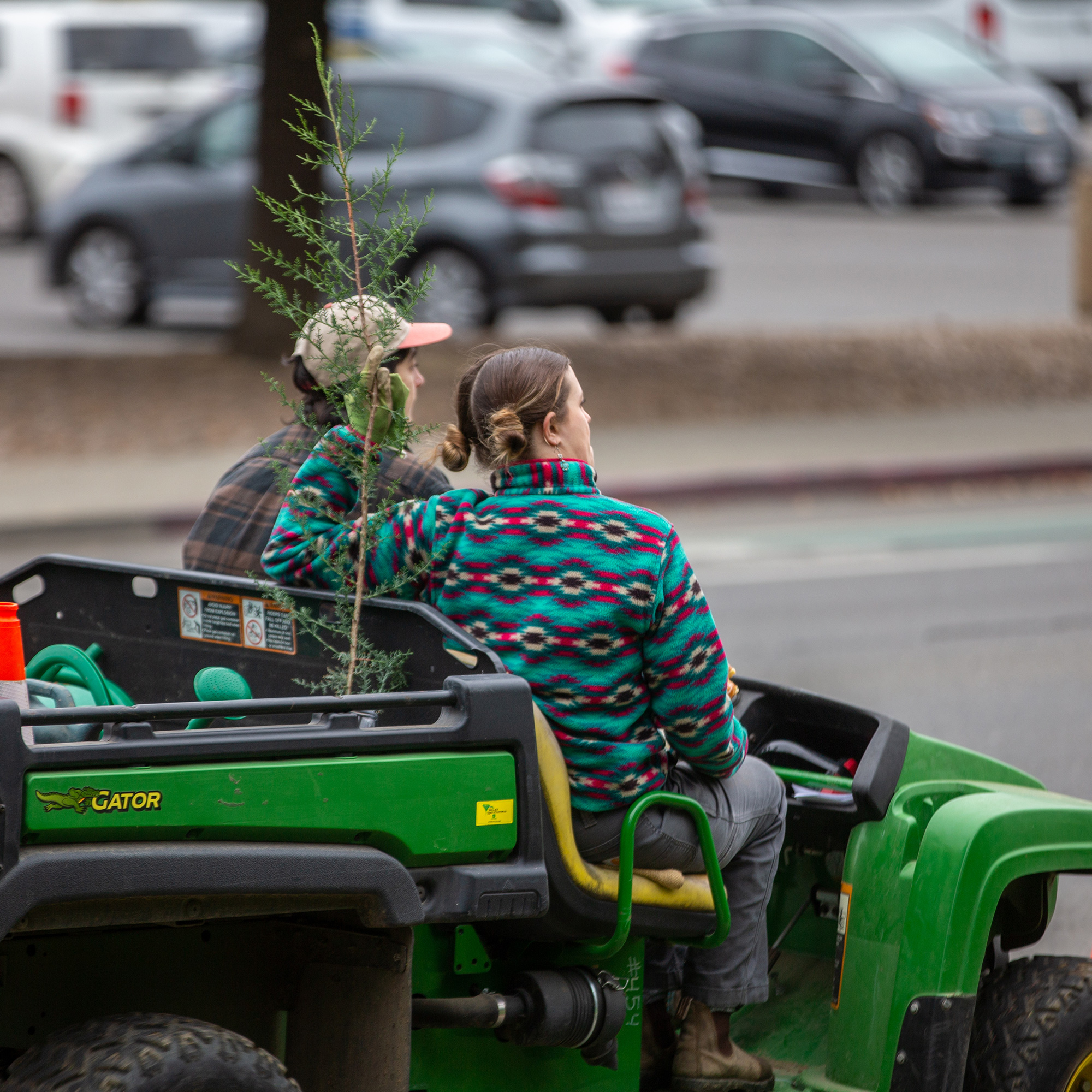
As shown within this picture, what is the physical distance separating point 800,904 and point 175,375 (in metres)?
10.5

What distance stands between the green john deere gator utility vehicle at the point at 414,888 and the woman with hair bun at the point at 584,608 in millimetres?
88

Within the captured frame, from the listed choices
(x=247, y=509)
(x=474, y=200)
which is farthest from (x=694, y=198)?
(x=247, y=509)

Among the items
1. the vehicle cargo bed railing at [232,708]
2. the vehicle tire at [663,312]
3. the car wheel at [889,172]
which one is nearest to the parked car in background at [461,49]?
the car wheel at [889,172]

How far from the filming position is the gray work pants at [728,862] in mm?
3207

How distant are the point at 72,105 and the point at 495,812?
18.9 m

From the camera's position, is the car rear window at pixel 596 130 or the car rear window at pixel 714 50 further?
the car rear window at pixel 714 50

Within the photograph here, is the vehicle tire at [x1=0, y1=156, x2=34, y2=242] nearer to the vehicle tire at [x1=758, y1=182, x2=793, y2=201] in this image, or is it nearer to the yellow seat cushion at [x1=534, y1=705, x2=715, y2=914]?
the vehicle tire at [x1=758, y1=182, x2=793, y2=201]

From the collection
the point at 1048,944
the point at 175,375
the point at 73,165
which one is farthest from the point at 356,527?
the point at 73,165

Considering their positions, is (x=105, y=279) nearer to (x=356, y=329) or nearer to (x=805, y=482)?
(x=805, y=482)

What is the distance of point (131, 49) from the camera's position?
2134 centimetres

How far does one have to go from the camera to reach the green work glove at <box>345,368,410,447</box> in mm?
3188

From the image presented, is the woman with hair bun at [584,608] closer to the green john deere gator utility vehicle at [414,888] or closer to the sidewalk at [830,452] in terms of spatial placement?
the green john deere gator utility vehicle at [414,888]

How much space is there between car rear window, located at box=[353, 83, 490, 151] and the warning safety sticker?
456 inches

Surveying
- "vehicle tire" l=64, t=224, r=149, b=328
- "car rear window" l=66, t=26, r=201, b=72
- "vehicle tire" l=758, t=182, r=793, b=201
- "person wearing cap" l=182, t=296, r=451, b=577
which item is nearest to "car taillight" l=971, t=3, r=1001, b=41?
"vehicle tire" l=758, t=182, r=793, b=201
